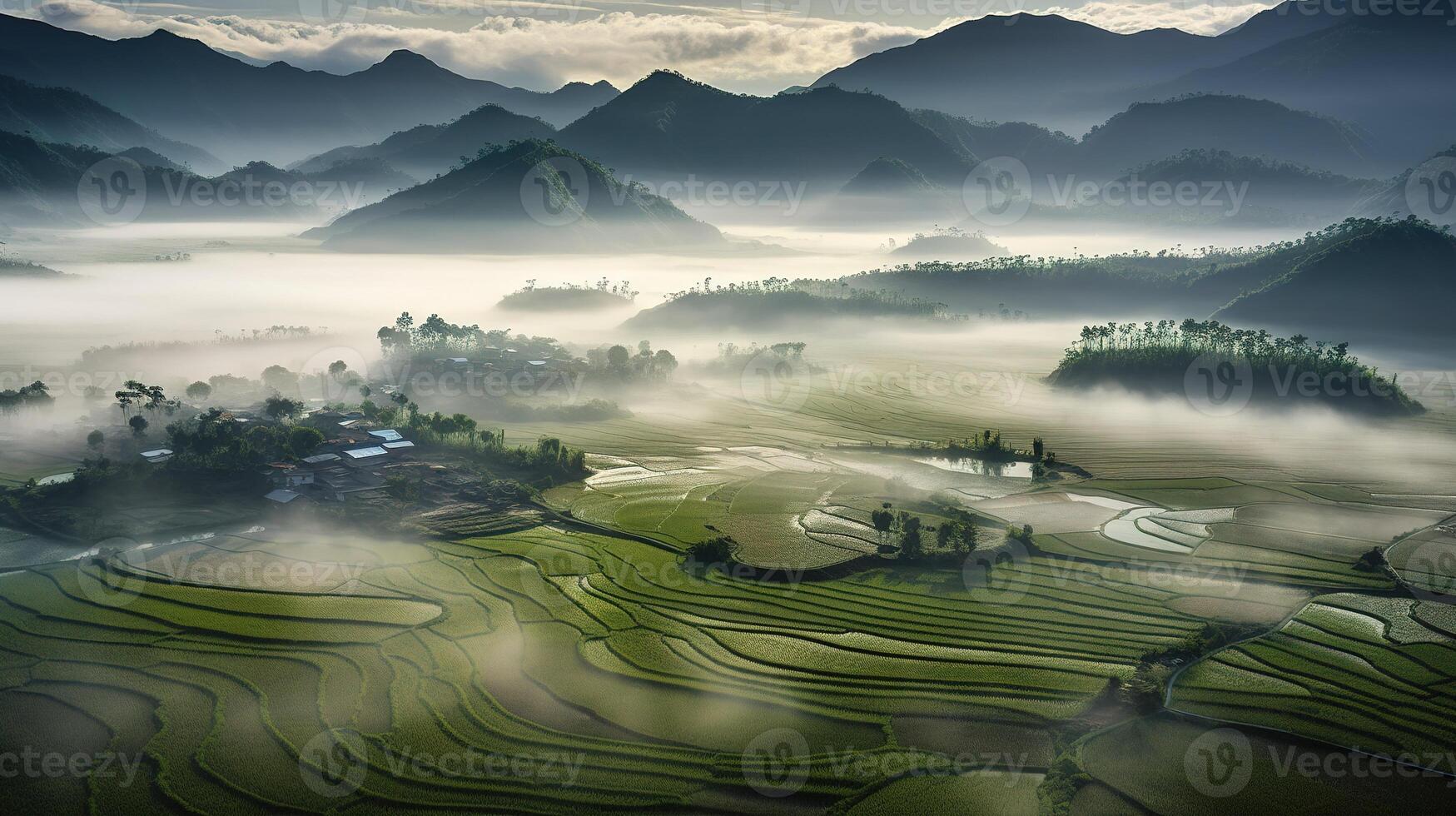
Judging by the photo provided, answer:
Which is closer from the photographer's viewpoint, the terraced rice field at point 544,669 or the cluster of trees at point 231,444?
the terraced rice field at point 544,669

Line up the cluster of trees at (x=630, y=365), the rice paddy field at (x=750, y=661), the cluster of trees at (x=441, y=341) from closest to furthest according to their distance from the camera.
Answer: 1. the rice paddy field at (x=750, y=661)
2. the cluster of trees at (x=630, y=365)
3. the cluster of trees at (x=441, y=341)

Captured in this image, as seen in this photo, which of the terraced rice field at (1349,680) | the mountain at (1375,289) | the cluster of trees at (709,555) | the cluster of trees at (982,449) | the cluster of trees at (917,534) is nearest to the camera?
the terraced rice field at (1349,680)

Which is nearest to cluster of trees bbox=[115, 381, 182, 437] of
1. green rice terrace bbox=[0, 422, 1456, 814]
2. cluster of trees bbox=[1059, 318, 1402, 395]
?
green rice terrace bbox=[0, 422, 1456, 814]

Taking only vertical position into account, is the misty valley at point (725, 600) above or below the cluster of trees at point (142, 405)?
below

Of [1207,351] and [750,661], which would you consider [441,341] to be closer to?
[750,661]

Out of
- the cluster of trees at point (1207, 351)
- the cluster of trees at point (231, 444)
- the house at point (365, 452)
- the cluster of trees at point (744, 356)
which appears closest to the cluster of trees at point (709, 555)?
the house at point (365, 452)

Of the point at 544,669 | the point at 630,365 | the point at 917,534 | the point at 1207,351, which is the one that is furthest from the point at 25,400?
the point at 1207,351

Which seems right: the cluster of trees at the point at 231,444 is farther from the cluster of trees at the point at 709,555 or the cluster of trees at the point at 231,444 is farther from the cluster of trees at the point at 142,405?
the cluster of trees at the point at 709,555
